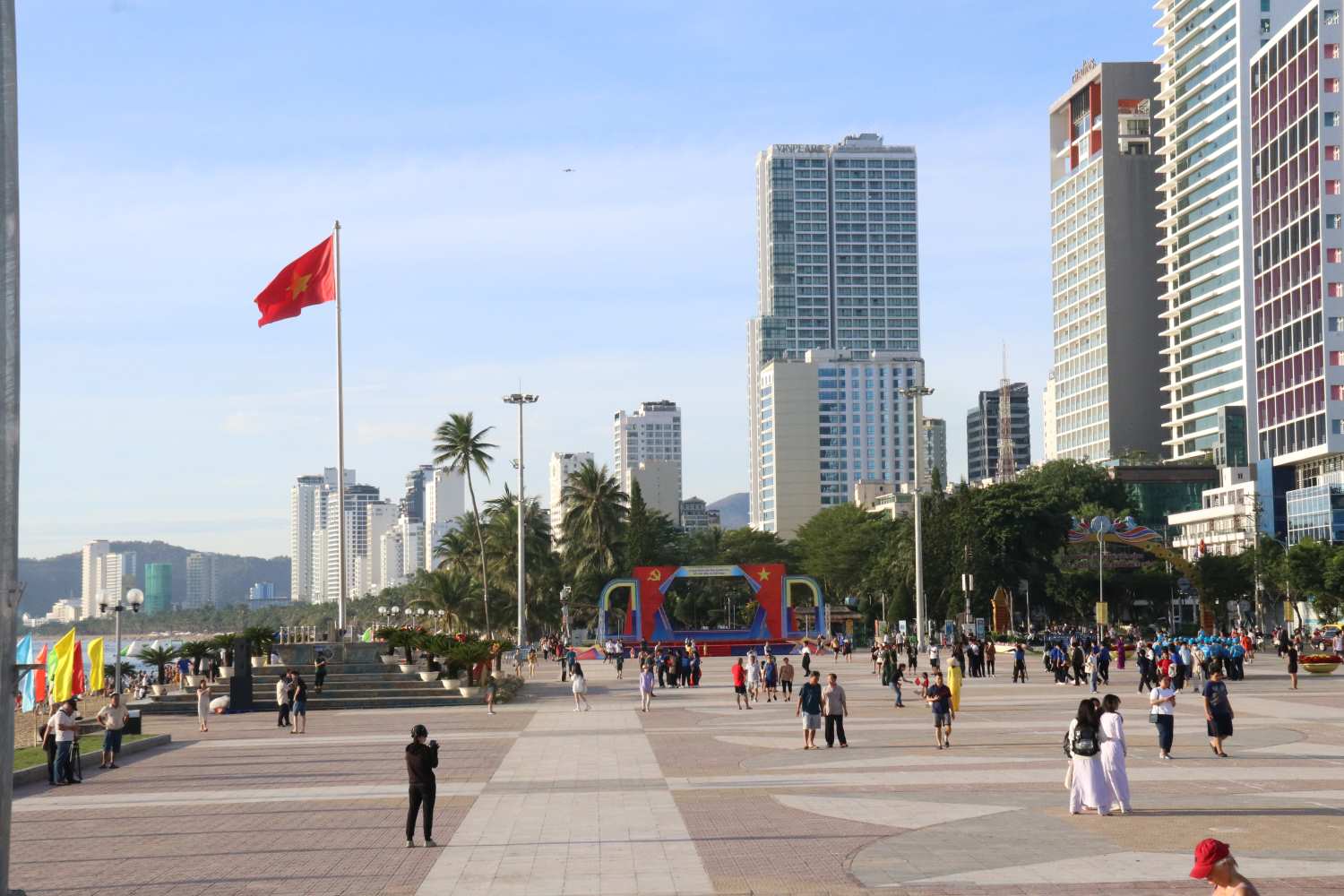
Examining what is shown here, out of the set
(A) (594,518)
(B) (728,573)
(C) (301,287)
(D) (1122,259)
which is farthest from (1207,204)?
(C) (301,287)

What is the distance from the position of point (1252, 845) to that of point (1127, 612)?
337ft

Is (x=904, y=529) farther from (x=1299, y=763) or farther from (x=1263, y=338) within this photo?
(x=1299, y=763)

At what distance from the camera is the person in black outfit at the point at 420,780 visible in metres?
15.6

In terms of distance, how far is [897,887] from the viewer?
13.1 metres

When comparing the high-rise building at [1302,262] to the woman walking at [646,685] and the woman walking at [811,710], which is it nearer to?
the woman walking at [646,685]

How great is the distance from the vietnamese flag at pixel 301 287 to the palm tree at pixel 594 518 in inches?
2339

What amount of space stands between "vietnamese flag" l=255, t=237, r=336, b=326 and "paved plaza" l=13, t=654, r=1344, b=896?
12.9 m

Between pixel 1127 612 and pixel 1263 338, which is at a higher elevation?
pixel 1263 338

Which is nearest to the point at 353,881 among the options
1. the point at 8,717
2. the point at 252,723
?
the point at 8,717

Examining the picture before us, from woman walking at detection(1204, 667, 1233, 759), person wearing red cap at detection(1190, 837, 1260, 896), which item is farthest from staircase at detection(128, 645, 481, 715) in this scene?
person wearing red cap at detection(1190, 837, 1260, 896)

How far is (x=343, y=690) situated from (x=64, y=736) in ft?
63.6

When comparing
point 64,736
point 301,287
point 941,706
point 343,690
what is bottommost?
point 343,690

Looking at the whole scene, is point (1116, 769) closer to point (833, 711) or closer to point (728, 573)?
point (833, 711)

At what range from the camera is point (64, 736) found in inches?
915
